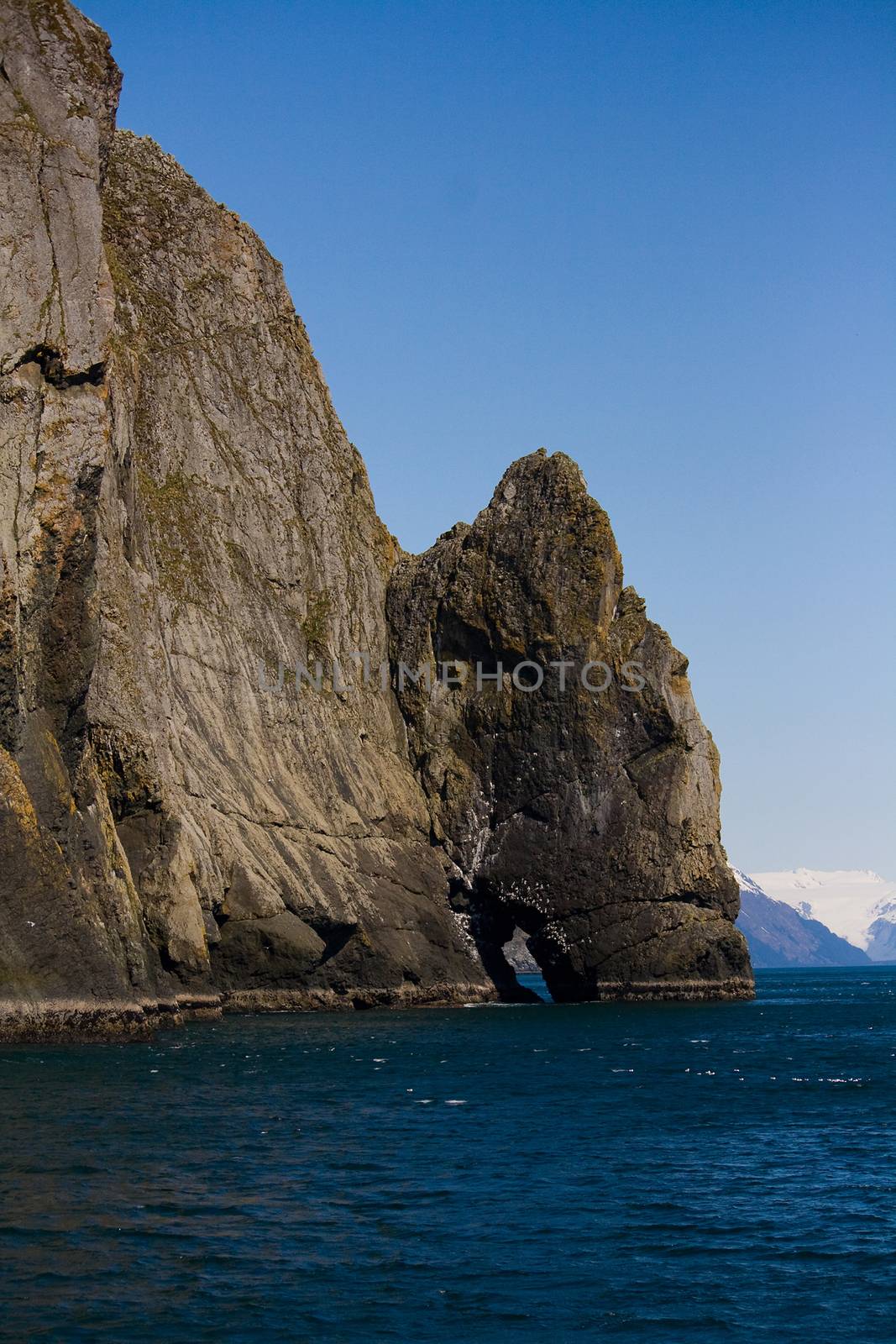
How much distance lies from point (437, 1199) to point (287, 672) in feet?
169

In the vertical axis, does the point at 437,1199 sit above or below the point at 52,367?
below

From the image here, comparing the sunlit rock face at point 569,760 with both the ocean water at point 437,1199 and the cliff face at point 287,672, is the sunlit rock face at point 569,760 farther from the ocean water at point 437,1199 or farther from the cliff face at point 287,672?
the ocean water at point 437,1199

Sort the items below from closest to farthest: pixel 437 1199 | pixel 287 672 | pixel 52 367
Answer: pixel 437 1199 < pixel 52 367 < pixel 287 672

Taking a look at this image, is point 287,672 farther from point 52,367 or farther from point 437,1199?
point 437,1199

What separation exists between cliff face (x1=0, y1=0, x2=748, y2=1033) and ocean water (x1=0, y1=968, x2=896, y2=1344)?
44.8 feet

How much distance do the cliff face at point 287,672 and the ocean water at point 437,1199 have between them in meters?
13.7

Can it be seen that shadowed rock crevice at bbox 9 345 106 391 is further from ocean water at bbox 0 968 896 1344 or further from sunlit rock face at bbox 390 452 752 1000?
sunlit rock face at bbox 390 452 752 1000

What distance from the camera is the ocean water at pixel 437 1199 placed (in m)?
18.7

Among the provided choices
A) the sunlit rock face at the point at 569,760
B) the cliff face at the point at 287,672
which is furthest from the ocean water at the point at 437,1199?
the sunlit rock face at the point at 569,760

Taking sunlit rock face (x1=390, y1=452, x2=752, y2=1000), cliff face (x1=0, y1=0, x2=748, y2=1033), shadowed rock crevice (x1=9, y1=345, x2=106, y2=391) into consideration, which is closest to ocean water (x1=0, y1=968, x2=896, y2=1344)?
cliff face (x1=0, y1=0, x2=748, y2=1033)

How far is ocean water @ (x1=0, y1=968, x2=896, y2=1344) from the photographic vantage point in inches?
735

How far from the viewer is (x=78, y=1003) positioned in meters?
43.8

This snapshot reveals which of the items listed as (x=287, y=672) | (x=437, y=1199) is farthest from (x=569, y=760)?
(x=437, y=1199)

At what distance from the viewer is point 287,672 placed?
75312 mm
